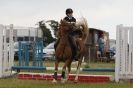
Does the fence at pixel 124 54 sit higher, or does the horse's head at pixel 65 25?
the horse's head at pixel 65 25

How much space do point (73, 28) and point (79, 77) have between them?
6.43 feet

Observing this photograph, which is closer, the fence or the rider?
the rider

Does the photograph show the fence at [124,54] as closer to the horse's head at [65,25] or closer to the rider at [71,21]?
the rider at [71,21]

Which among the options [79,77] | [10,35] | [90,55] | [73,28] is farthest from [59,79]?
[90,55]

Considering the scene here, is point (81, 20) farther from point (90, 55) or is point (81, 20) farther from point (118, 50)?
point (90, 55)

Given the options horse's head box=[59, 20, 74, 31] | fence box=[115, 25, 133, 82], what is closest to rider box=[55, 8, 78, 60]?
horse's head box=[59, 20, 74, 31]

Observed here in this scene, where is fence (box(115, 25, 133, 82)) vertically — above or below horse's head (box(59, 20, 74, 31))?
below

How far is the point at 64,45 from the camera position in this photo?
15500mm

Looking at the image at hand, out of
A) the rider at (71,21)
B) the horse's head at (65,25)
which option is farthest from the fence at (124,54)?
the horse's head at (65,25)

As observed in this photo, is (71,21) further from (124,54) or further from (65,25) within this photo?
(124,54)

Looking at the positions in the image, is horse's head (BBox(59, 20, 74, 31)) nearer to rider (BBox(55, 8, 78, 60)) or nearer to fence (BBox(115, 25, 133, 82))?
rider (BBox(55, 8, 78, 60))

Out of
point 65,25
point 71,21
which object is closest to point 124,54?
point 71,21

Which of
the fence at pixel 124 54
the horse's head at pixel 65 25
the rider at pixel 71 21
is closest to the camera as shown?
the horse's head at pixel 65 25

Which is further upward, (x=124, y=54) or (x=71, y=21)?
(x=71, y=21)
